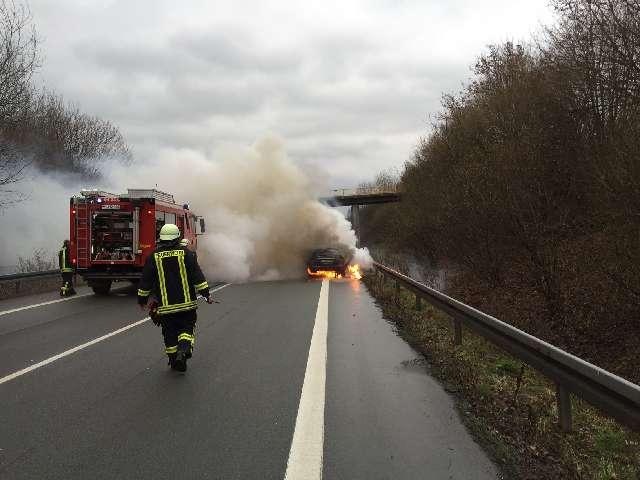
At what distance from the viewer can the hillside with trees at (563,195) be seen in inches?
363

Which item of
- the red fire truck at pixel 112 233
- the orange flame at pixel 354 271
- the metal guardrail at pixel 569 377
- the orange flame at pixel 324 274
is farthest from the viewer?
the orange flame at pixel 354 271

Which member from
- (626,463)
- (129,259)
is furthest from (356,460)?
(129,259)

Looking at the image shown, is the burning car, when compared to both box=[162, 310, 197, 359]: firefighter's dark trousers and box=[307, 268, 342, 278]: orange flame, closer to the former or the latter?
box=[307, 268, 342, 278]: orange flame

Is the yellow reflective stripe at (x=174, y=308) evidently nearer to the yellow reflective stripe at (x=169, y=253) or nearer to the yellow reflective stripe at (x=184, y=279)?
the yellow reflective stripe at (x=184, y=279)

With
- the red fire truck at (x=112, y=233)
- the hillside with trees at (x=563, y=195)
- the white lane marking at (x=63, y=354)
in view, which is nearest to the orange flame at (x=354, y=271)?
the hillside with trees at (x=563, y=195)

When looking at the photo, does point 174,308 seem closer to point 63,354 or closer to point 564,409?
point 63,354

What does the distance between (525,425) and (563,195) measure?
11349mm

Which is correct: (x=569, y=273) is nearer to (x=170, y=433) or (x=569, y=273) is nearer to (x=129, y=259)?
(x=170, y=433)

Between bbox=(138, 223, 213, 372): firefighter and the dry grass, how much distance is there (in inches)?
114

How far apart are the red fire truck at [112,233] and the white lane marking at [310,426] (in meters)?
9.11

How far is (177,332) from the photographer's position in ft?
21.0

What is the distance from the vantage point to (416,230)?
2705cm

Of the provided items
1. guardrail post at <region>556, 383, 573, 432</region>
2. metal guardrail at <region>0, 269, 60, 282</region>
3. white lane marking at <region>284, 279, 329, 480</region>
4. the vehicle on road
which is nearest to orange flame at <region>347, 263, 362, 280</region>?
the vehicle on road

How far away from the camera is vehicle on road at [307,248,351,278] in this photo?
2220 cm
